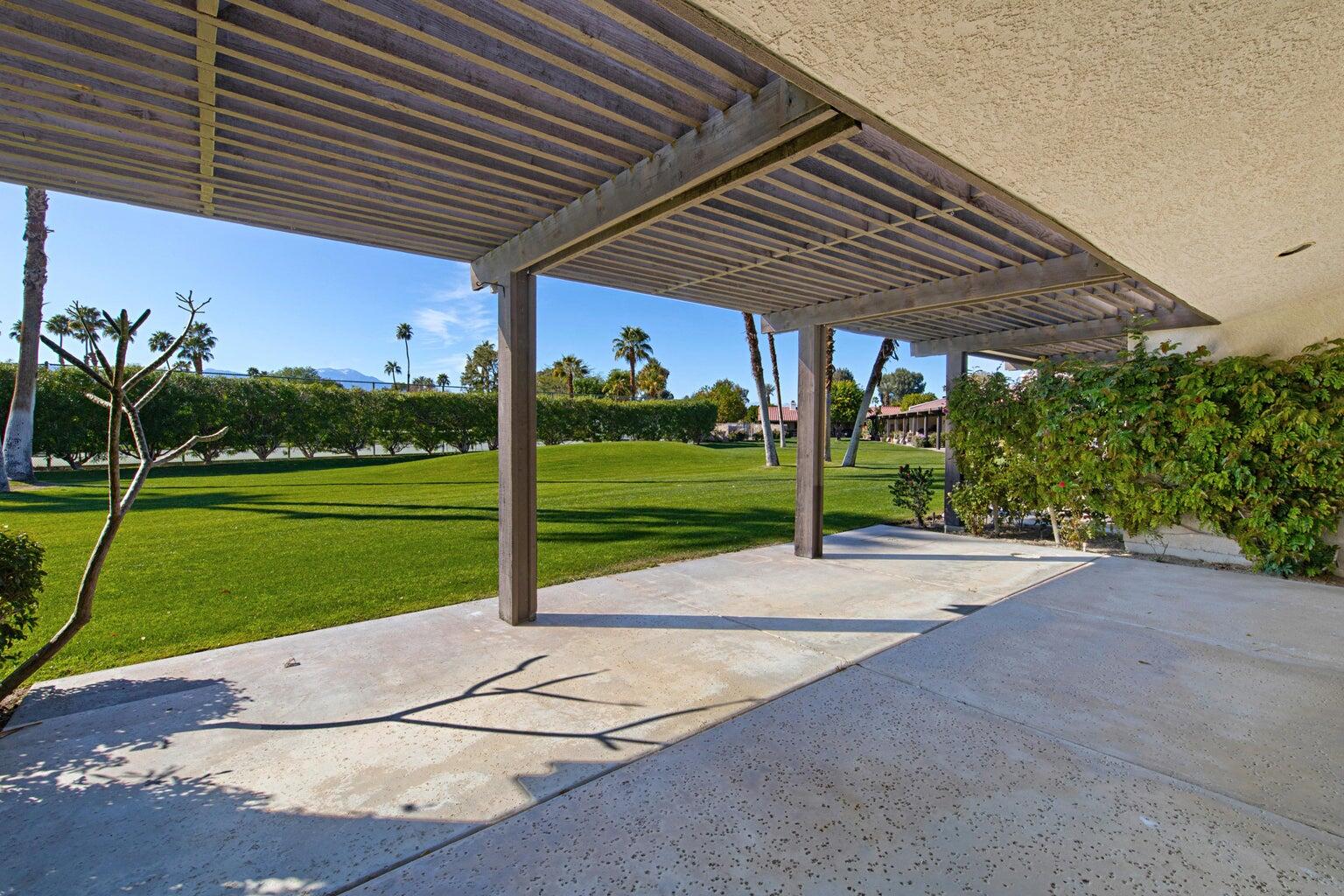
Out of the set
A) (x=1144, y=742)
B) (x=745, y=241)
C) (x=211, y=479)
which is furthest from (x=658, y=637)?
(x=211, y=479)

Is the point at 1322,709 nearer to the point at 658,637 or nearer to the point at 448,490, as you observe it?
the point at 658,637

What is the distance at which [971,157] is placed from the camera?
7.73 ft

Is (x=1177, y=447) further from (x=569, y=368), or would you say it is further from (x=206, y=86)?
(x=569, y=368)

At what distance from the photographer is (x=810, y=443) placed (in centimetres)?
674

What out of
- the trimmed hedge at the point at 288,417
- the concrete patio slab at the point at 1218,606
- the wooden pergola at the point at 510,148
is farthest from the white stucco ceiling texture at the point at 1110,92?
the trimmed hedge at the point at 288,417

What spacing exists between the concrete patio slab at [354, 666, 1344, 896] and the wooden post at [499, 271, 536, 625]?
2167 mm

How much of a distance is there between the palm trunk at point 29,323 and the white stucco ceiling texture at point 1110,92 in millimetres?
17513

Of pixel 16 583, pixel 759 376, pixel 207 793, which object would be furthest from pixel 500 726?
pixel 759 376

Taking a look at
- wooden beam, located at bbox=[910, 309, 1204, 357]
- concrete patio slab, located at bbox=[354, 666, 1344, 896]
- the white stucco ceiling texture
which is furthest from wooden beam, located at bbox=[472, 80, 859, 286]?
wooden beam, located at bbox=[910, 309, 1204, 357]

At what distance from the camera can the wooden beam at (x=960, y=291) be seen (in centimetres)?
482

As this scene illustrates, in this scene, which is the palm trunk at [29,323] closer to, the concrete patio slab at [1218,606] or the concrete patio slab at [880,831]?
the concrete patio slab at [880,831]

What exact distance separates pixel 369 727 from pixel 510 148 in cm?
311

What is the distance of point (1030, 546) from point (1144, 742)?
516cm

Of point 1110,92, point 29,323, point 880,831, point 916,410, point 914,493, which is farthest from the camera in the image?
point 916,410
